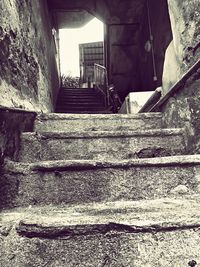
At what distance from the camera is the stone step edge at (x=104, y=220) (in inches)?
35.6

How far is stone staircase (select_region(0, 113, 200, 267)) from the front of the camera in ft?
2.88

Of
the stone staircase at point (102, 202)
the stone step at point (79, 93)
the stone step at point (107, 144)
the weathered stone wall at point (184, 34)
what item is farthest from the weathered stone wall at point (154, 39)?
the stone staircase at point (102, 202)

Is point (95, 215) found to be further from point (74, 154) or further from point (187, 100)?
point (187, 100)

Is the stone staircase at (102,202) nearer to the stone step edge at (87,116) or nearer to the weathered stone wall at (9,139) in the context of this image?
the weathered stone wall at (9,139)

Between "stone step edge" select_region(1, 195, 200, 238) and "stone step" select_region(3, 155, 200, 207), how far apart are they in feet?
0.38

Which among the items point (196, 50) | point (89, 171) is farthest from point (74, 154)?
point (196, 50)

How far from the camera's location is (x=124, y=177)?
4.17ft

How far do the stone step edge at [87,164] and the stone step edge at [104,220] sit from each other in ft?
0.73

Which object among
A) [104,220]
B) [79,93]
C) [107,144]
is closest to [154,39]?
[79,93]

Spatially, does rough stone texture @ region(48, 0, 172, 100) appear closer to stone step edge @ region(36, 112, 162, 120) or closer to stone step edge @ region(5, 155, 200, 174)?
stone step edge @ region(36, 112, 162, 120)

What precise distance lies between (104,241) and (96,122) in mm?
1505

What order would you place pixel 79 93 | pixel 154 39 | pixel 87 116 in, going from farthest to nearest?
pixel 79 93 < pixel 154 39 < pixel 87 116

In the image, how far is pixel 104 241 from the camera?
0.90 meters

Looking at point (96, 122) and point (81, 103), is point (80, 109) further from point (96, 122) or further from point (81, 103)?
point (96, 122)
